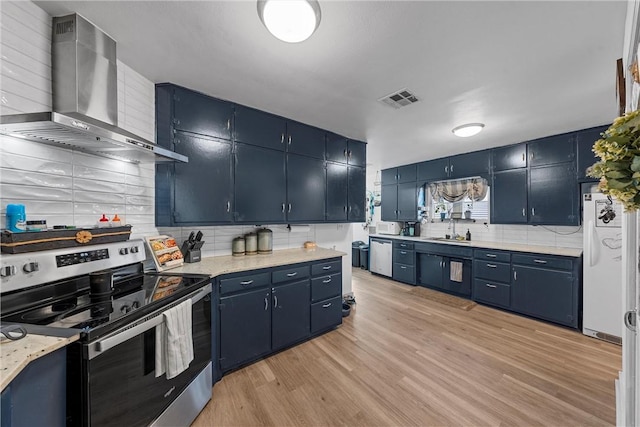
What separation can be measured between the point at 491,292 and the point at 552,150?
2134mm

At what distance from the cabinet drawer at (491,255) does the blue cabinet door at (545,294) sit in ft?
0.55

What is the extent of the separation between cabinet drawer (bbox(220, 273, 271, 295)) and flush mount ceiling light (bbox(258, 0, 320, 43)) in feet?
5.81

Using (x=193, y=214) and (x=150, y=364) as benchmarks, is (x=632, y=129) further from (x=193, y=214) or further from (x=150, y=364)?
(x=193, y=214)

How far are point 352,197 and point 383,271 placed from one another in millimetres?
2381

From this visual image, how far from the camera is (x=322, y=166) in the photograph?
10.5ft

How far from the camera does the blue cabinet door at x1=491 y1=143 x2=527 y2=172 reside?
358cm

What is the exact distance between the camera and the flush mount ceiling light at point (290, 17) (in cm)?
121

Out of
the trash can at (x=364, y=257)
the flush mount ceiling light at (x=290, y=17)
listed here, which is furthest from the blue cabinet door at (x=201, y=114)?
the trash can at (x=364, y=257)

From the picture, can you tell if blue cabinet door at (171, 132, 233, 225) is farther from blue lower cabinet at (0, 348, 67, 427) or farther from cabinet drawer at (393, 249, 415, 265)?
cabinet drawer at (393, 249, 415, 265)

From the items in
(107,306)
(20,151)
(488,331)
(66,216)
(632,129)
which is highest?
(20,151)

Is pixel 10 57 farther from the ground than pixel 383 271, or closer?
farther from the ground

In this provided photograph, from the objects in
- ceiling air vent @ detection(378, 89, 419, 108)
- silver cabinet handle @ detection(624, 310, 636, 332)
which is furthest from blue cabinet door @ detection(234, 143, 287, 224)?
silver cabinet handle @ detection(624, 310, 636, 332)

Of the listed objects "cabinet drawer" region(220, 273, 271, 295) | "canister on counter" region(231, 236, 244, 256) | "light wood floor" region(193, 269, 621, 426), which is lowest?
"light wood floor" region(193, 269, 621, 426)

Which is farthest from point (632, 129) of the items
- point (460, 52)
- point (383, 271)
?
point (383, 271)
